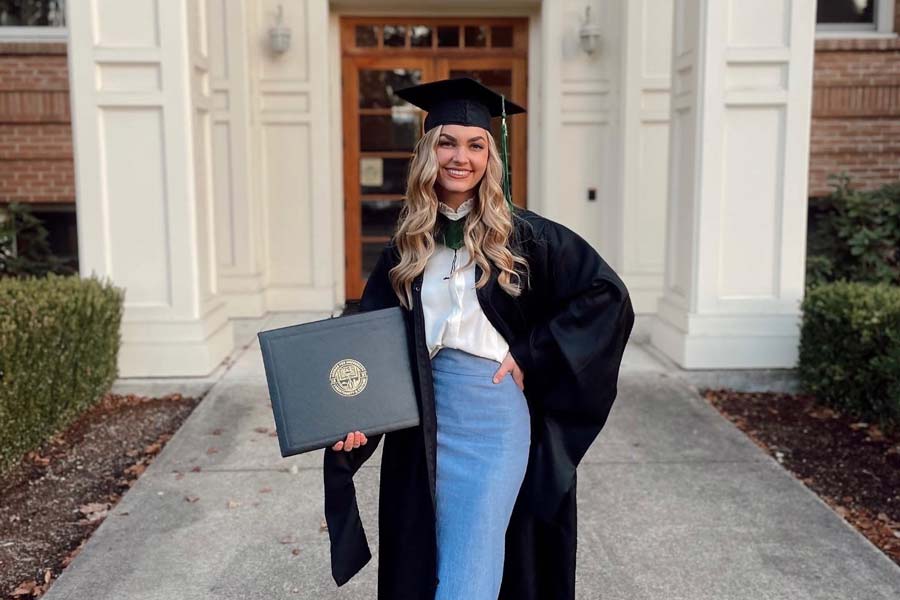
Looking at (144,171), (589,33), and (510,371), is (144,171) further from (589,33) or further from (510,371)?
(510,371)

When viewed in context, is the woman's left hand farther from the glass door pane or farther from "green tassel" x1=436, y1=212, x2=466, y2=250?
the glass door pane

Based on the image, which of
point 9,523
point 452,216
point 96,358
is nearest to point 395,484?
point 452,216

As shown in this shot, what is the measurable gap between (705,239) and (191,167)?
3.67 m

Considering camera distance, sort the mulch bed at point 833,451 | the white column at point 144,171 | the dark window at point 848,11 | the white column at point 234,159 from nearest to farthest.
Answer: the mulch bed at point 833,451
the white column at point 144,171
the white column at point 234,159
the dark window at point 848,11

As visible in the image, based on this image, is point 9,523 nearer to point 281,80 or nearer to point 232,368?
point 232,368

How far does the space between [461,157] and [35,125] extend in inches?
305

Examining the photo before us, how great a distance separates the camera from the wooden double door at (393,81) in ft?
29.3

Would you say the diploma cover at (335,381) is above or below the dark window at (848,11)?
below

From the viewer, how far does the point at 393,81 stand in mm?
9023

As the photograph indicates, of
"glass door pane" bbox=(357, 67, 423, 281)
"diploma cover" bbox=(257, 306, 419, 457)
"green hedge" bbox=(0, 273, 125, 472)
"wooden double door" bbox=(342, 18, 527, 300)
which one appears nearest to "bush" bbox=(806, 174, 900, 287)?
"wooden double door" bbox=(342, 18, 527, 300)

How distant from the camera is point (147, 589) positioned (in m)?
3.56

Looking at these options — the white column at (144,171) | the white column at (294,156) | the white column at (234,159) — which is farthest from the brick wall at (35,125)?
the white column at (144,171)

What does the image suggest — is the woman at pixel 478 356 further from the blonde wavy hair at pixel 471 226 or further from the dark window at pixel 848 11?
the dark window at pixel 848 11

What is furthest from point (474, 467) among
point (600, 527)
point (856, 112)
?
point (856, 112)
